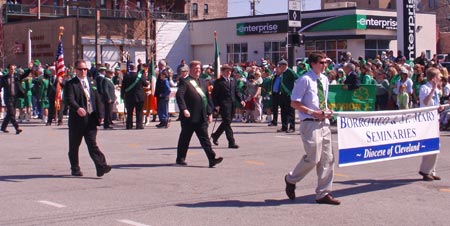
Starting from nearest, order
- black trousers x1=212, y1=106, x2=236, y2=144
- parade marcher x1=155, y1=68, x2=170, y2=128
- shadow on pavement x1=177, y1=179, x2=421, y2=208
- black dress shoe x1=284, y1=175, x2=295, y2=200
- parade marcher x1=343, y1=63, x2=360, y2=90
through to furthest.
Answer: shadow on pavement x1=177, y1=179, x2=421, y2=208
black dress shoe x1=284, y1=175, x2=295, y2=200
black trousers x1=212, y1=106, x2=236, y2=144
parade marcher x1=343, y1=63, x2=360, y2=90
parade marcher x1=155, y1=68, x2=170, y2=128

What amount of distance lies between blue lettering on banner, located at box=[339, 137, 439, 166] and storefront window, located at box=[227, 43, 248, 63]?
4491cm

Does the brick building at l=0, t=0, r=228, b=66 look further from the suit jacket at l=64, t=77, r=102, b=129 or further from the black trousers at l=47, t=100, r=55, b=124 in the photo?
the suit jacket at l=64, t=77, r=102, b=129

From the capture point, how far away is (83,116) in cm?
1166

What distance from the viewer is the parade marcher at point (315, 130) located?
366 inches

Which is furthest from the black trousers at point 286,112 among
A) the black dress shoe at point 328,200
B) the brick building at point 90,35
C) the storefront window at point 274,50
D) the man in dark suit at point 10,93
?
the storefront window at point 274,50

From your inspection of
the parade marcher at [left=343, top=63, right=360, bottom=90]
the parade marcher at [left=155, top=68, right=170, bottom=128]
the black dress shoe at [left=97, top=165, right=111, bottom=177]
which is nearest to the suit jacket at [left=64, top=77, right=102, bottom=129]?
the black dress shoe at [left=97, top=165, right=111, bottom=177]

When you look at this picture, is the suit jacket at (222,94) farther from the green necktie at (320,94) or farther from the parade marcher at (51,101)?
the parade marcher at (51,101)

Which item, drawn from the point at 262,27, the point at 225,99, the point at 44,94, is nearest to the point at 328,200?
the point at 225,99

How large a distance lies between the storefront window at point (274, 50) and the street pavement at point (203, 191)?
121 feet

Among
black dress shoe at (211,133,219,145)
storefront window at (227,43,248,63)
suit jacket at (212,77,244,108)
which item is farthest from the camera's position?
storefront window at (227,43,248,63)

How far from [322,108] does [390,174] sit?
316 centimetres

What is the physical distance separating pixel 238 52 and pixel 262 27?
3.58 metres

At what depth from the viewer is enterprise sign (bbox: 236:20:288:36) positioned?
52.5 meters

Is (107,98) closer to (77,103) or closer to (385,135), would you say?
(77,103)
